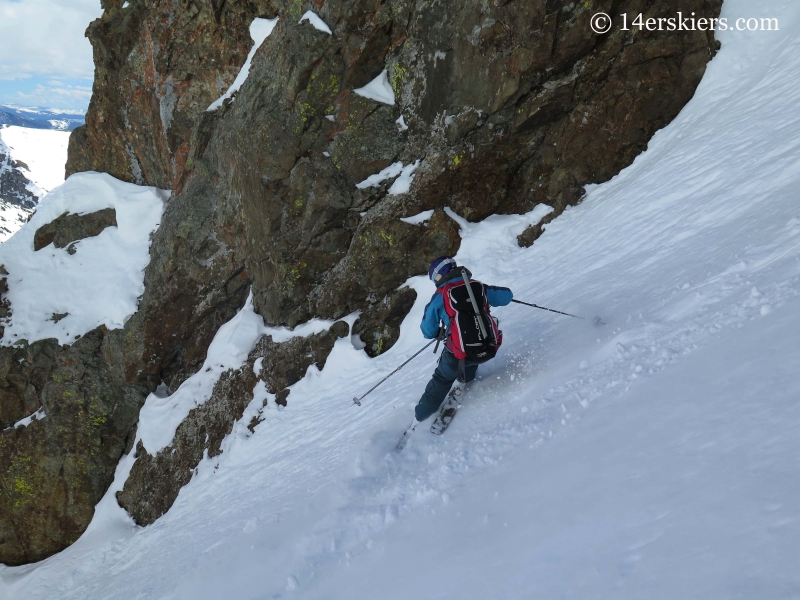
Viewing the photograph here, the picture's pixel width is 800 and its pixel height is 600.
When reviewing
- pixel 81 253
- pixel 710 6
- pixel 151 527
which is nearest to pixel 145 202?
pixel 81 253

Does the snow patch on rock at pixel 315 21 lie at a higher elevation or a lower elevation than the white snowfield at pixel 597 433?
higher

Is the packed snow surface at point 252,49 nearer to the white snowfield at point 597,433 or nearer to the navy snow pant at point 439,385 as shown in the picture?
the white snowfield at point 597,433

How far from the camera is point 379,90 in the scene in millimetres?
12070

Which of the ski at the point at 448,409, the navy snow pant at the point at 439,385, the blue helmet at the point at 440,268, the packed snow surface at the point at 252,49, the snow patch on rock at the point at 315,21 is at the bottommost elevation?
the ski at the point at 448,409

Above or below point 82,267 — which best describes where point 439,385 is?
below

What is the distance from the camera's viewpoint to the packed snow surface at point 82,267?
1741 cm

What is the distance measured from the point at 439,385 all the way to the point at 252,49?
539 inches

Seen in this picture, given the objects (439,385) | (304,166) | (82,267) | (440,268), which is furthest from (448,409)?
(82,267)

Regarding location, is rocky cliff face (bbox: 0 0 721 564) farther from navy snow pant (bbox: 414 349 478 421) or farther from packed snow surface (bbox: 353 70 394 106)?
navy snow pant (bbox: 414 349 478 421)

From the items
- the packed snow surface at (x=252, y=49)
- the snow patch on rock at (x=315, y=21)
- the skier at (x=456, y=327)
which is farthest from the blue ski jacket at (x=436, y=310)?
the packed snow surface at (x=252, y=49)

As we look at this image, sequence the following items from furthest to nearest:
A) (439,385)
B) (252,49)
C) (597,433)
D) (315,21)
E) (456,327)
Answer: (252,49) < (315,21) < (439,385) < (456,327) < (597,433)

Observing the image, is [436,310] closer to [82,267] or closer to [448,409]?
[448,409]

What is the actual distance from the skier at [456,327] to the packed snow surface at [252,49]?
11.3 meters

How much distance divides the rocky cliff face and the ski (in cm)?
527
